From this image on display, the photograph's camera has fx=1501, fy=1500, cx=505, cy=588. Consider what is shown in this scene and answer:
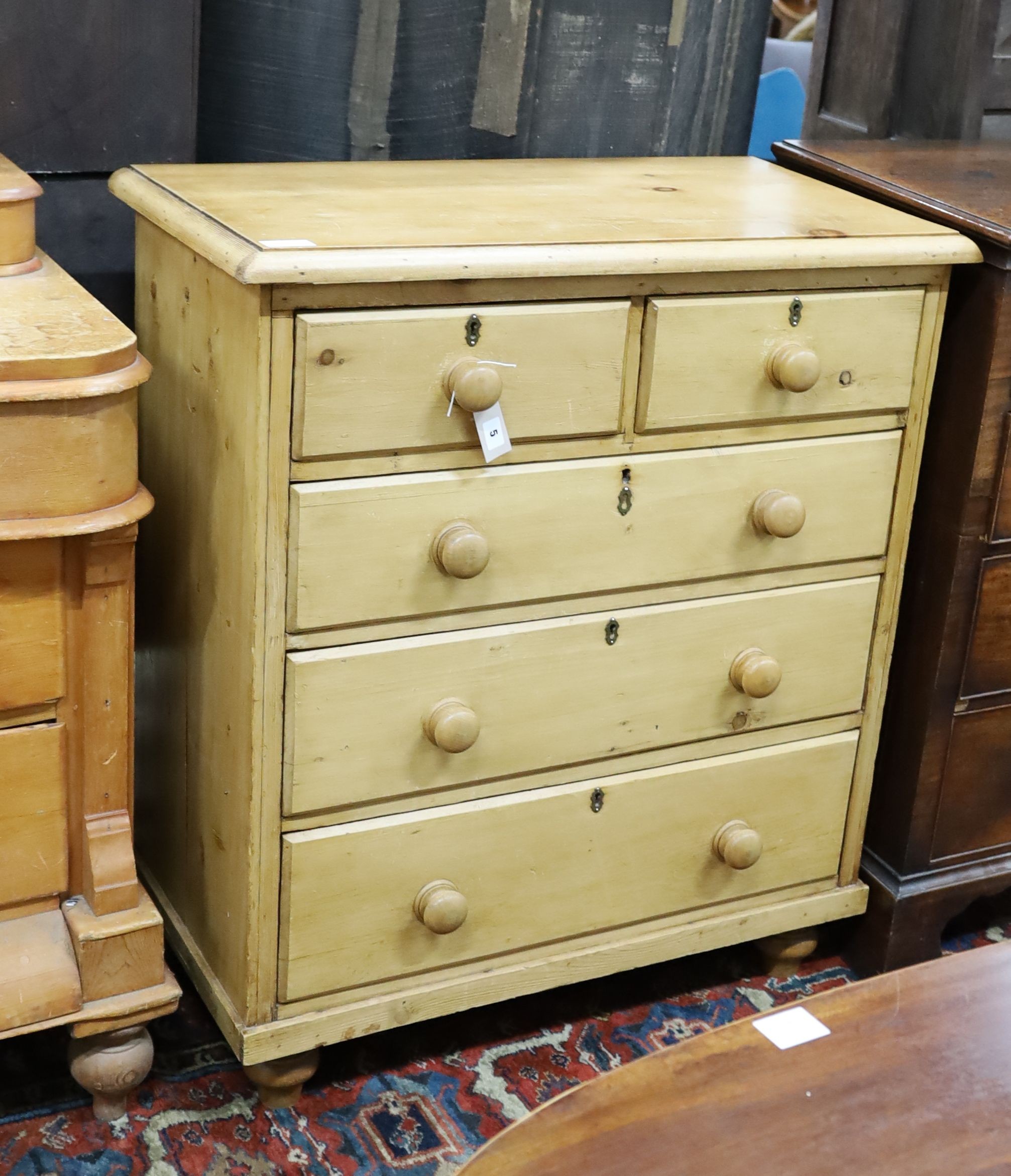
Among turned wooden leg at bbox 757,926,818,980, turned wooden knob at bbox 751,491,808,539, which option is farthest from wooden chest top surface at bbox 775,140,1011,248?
turned wooden leg at bbox 757,926,818,980

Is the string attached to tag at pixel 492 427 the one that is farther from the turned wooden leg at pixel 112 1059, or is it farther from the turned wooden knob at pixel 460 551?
the turned wooden leg at pixel 112 1059

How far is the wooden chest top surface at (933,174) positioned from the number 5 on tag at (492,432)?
2.33 ft

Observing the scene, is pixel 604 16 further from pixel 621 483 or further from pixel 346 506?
pixel 346 506

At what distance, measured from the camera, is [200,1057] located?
6.81 feet

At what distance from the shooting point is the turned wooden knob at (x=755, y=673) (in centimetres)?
200

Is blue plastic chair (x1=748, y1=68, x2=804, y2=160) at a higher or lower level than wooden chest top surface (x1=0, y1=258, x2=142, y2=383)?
higher

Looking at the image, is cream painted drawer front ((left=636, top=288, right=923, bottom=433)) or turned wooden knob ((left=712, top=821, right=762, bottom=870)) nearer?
cream painted drawer front ((left=636, top=288, right=923, bottom=433))

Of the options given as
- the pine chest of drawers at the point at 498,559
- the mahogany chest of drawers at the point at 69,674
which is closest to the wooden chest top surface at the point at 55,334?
the mahogany chest of drawers at the point at 69,674

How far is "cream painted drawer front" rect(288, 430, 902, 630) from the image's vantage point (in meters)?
1.71

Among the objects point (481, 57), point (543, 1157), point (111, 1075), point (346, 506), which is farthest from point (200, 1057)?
point (481, 57)

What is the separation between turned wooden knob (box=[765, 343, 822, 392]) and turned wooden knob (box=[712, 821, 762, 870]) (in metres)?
0.63

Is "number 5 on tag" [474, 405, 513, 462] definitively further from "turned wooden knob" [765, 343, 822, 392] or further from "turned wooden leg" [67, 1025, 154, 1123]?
"turned wooden leg" [67, 1025, 154, 1123]

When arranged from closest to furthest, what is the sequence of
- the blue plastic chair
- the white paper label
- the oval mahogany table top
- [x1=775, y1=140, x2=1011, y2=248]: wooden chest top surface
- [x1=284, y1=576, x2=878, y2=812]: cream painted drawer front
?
the oval mahogany table top < the white paper label < [x1=284, y1=576, x2=878, y2=812]: cream painted drawer front < [x1=775, y1=140, x2=1011, y2=248]: wooden chest top surface < the blue plastic chair

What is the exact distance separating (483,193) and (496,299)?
32cm
